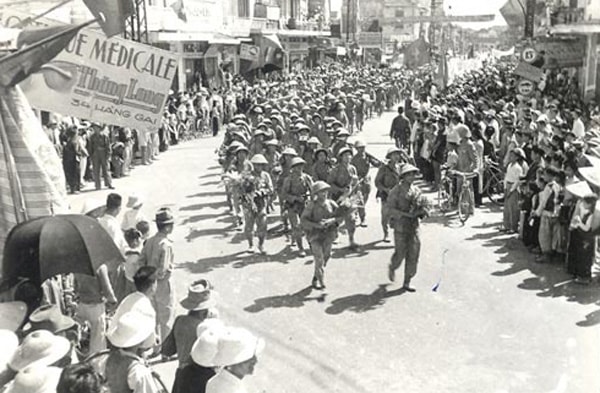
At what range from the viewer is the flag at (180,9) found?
28.2m

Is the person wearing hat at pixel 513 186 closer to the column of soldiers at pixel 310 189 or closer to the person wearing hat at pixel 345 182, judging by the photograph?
the column of soldiers at pixel 310 189

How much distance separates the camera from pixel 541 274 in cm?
999

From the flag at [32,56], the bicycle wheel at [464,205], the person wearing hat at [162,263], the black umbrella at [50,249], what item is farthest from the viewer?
the bicycle wheel at [464,205]

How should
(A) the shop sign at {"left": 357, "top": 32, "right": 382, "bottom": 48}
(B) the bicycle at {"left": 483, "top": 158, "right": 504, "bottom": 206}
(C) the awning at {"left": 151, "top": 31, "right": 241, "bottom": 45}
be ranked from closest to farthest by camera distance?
(B) the bicycle at {"left": 483, "top": 158, "right": 504, "bottom": 206} < (C) the awning at {"left": 151, "top": 31, "right": 241, "bottom": 45} < (A) the shop sign at {"left": 357, "top": 32, "right": 382, "bottom": 48}

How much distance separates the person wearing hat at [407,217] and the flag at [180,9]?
20934mm

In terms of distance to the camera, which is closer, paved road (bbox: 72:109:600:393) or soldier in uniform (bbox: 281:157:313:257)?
paved road (bbox: 72:109:600:393)

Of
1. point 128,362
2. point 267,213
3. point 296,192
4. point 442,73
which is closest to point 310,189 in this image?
point 296,192

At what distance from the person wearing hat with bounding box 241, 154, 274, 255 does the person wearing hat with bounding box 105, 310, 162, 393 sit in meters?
6.43

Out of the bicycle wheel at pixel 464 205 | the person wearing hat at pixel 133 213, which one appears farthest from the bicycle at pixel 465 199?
the person wearing hat at pixel 133 213

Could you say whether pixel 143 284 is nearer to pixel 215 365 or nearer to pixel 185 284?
pixel 215 365

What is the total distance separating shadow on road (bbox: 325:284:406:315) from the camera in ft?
28.8

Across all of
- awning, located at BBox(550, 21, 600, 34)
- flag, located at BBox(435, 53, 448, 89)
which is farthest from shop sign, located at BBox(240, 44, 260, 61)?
awning, located at BBox(550, 21, 600, 34)

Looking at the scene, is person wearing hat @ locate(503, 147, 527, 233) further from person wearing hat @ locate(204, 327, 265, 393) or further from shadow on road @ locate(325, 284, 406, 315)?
person wearing hat @ locate(204, 327, 265, 393)

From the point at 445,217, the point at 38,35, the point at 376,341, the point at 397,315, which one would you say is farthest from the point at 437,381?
the point at 445,217
